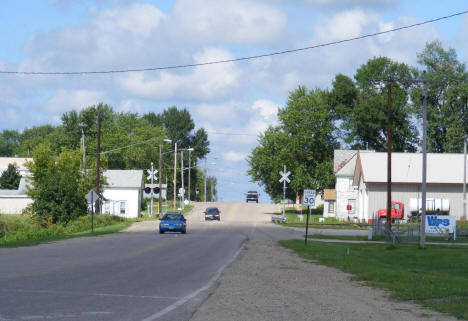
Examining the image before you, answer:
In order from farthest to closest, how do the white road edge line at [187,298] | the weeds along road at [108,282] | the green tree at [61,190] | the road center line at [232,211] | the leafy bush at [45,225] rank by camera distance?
the road center line at [232,211]
the green tree at [61,190]
the leafy bush at [45,225]
the weeds along road at [108,282]
the white road edge line at [187,298]

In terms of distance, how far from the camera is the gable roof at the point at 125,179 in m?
83.4

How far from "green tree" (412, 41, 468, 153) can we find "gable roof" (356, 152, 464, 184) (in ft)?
49.2

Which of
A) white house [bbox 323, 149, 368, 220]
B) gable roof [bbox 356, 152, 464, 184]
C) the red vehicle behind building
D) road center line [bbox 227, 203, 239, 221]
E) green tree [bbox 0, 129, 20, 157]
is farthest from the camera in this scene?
green tree [bbox 0, 129, 20, 157]

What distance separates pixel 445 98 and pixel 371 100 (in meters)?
8.90

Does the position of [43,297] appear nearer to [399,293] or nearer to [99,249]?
[399,293]

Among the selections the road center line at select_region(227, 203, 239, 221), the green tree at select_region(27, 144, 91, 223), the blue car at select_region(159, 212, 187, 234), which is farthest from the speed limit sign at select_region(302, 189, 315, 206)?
the road center line at select_region(227, 203, 239, 221)

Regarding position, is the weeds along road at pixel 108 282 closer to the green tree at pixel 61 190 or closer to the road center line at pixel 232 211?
the green tree at pixel 61 190

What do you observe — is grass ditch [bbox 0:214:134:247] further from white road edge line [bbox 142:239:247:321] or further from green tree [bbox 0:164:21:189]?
green tree [bbox 0:164:21:189]

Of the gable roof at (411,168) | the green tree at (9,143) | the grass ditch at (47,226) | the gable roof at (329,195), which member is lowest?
the grass ditch at (47,226)

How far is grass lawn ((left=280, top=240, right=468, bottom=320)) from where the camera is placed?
1484 cm

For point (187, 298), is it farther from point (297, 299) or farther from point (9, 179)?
point (9, 179)

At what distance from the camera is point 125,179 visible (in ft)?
278

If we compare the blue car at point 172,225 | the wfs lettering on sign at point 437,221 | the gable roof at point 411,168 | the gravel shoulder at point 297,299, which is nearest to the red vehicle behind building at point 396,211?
the gable roof at point 411,168

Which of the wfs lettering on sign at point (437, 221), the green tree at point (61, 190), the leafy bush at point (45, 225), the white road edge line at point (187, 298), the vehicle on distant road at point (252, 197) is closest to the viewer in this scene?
the white road edge line at point (187, 298)
